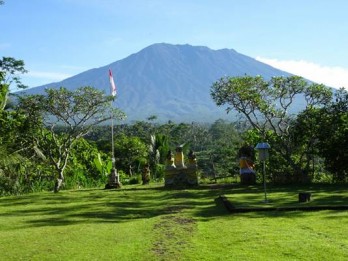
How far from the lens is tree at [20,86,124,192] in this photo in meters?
17.9

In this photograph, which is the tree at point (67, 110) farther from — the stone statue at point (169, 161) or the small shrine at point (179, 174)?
the small shrine at point (179, 174)

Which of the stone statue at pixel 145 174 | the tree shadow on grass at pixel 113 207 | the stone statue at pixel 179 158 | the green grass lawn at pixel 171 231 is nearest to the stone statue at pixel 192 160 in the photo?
the stone statue at pixel 179 158

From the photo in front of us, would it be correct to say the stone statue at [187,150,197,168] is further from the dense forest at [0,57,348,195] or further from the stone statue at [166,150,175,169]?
the dense forest at [0,57,348,195]

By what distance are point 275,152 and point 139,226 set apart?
12438 mm

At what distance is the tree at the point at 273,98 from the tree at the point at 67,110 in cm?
471

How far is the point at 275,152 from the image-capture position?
2003cm

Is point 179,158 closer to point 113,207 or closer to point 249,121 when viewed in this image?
point 249,121

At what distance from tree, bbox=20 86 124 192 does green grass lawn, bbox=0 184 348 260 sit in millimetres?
5715

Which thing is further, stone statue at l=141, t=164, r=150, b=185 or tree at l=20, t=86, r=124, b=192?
stone statue at l=141, t=164, r=150, b=185

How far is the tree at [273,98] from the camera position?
18.3 metres

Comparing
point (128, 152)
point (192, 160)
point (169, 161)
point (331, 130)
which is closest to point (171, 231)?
point (169, 161)

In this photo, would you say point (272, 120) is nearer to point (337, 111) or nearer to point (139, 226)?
point (337, 111)

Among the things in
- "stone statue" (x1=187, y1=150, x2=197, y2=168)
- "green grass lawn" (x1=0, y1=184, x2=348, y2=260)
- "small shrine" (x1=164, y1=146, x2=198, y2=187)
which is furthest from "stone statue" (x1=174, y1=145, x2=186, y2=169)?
"green grass lawn" (x1=0, y1=184, x2=348, y2=260)

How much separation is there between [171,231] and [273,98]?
1215cm
